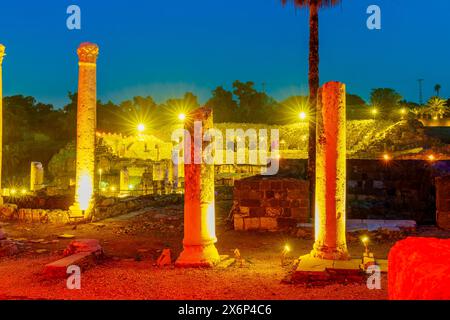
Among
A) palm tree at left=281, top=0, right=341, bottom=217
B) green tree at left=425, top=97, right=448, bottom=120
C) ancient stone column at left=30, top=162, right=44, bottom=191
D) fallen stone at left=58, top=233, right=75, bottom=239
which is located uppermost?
green tree at left=425, top=97, right=448, bottom=120

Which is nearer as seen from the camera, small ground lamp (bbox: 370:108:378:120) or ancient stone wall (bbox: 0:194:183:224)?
ancient stone wall (bbox: 0:194:183:224)

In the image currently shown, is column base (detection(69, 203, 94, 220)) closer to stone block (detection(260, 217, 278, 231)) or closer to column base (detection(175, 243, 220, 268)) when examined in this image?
stone block (detection(260, 217, 278, 231))

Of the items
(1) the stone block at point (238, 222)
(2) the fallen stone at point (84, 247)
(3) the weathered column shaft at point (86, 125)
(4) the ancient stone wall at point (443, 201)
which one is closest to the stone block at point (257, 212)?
(1) the stone block at point (238, 222)

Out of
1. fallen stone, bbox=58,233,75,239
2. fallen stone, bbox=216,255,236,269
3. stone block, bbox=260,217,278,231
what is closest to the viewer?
fallen stone, bbox=216,255,236,269

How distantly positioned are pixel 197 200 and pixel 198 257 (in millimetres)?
1034

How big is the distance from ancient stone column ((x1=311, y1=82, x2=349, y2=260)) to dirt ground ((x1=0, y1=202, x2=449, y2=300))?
1.00m

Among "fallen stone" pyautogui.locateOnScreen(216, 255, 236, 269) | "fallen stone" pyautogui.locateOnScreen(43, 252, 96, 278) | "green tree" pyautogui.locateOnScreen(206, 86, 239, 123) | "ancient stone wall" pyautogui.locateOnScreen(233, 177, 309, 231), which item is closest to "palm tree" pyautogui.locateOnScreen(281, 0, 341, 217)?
"ancient stone wall" pyautogui.locateOnScreen(233, 177, 309, 231)

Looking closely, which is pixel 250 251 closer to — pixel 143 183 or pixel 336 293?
pixel 336 293

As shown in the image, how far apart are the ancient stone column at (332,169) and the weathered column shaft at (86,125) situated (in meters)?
10.1

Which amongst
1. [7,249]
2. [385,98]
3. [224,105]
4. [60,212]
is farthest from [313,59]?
[385,98]

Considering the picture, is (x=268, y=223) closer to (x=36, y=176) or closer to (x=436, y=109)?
(x=36, y=176)

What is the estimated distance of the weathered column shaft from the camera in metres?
17.1

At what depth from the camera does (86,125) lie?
1714 centimetres

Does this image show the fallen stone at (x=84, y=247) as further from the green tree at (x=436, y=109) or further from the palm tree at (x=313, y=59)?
the green tree at (x=436, y=109)
